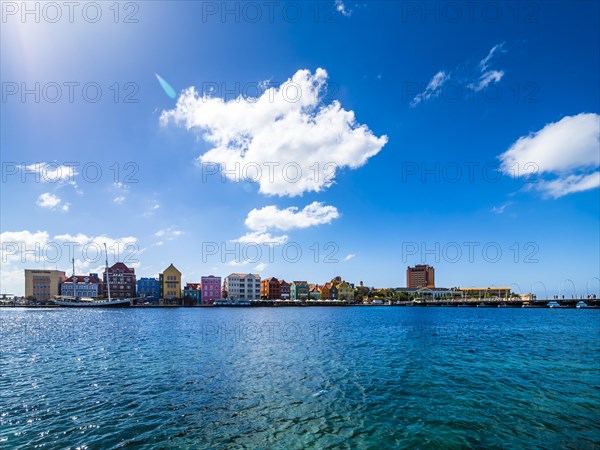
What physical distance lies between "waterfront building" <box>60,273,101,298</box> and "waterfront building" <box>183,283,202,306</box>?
48.8 metres

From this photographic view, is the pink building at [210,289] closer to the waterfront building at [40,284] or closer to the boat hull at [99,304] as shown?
the boat hull at [99,304]

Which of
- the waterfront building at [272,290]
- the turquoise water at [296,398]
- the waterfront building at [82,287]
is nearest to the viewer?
the turquoise water at [296,398]

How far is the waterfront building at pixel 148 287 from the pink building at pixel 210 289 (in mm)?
24663

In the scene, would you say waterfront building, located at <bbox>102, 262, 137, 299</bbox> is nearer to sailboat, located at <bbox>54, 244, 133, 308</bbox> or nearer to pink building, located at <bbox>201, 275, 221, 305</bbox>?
sailboat, located at <bbox>54, 244, 133, 308</bbox>

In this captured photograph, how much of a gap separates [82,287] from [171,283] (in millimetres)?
51151

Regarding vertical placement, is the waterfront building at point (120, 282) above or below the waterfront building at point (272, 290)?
above

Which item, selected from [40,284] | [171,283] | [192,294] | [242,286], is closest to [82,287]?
[40,284]

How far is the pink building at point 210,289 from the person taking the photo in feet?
584

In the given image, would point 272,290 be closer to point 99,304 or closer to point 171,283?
point 171,283

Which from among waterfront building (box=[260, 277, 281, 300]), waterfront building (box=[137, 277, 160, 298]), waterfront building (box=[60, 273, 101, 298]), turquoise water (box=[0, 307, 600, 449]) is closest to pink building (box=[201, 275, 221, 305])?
waterfront building (box=[137, 277, 160, 298])

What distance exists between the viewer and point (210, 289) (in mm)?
180500

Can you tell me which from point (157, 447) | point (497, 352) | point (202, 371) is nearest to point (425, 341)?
point (497, 352)

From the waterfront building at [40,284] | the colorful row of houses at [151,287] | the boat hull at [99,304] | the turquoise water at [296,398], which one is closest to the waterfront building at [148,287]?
the colorful row of houses at [151,287]

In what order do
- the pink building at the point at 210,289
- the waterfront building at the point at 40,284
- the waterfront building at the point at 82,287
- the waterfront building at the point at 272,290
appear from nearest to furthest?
the waterfront building at the point at 82,287 < the waterfront building at the point at 40,284 < the pink building at the point at 210,289 < the waterfront building at the point at 272,290
